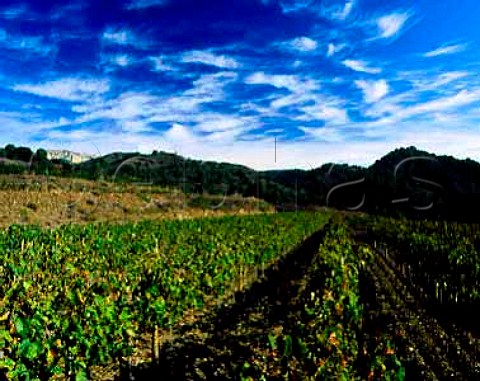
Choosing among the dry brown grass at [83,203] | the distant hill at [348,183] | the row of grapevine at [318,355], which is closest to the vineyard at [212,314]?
the row of grapevine at [318,355]

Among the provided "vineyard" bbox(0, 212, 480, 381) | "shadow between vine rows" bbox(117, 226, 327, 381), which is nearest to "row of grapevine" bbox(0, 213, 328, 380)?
"vineyard" bbox(0, 212, 480, 381)

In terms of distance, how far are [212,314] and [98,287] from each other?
16.6ft

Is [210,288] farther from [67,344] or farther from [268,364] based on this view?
[268,364]

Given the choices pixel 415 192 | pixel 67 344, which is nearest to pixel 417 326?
pixel 67 344

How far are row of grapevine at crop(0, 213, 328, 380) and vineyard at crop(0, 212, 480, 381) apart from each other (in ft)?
0.12

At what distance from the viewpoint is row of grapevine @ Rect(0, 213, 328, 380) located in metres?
6.92

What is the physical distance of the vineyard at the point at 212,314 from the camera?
6590mm

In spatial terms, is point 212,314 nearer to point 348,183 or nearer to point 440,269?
point 440,269

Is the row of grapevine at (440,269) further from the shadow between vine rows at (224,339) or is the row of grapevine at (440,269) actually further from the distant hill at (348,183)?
the distant hill at (348,183)

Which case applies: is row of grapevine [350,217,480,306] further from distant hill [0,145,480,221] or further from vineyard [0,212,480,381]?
distant hill [0,145,480,221]

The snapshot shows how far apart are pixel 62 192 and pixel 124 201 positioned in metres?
6.37

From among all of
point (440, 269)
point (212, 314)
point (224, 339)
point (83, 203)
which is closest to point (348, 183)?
point (83, 203)

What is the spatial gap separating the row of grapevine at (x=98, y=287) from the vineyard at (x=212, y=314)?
4cm

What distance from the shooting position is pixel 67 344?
743 cm
